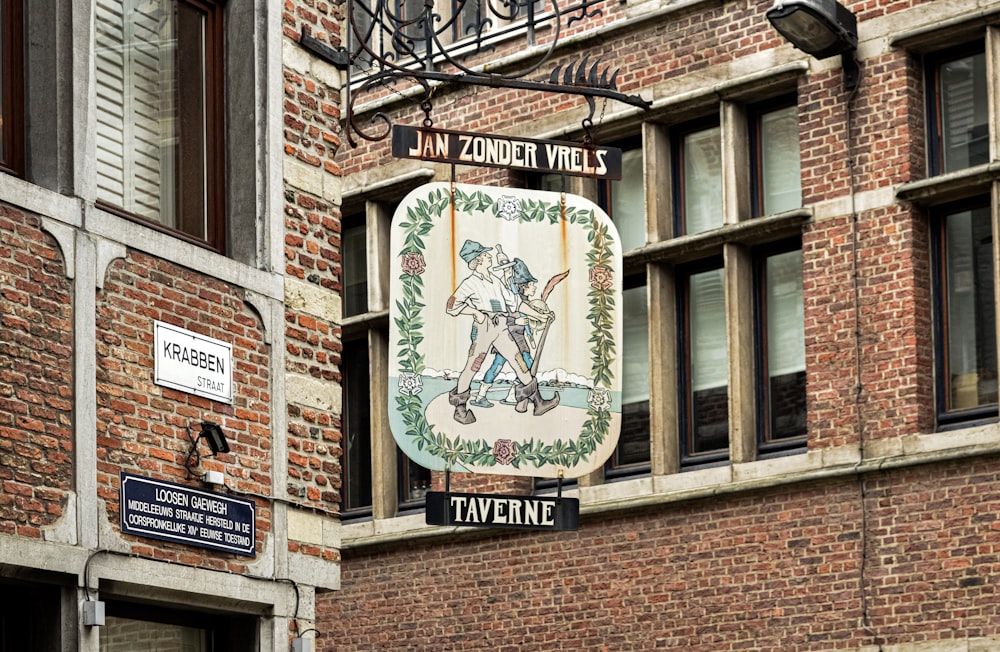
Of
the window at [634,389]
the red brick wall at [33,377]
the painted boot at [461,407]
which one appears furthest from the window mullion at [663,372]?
the red brick wall at [33,377]

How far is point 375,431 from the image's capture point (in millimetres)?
19078

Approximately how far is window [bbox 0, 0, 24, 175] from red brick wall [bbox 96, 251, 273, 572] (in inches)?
30.4

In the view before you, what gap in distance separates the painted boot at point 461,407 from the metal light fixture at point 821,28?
5401 millimetres

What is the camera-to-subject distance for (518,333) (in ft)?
37.1

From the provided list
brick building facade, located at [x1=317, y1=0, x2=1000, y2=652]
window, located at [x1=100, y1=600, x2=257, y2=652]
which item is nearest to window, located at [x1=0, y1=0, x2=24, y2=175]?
window, located at [x1=100, y1=600, x2=257, y2=652]

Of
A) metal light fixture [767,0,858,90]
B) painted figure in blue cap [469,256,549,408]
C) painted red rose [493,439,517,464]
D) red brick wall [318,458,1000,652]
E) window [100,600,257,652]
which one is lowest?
window [100,600,257,652]

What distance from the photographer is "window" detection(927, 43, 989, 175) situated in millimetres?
15758

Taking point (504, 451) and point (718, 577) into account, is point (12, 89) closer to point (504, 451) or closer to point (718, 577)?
point (504, 451)

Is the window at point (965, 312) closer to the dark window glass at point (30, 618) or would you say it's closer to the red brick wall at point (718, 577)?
the red brick wall at point (718, 577)

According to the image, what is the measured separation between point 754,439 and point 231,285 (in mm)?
6340

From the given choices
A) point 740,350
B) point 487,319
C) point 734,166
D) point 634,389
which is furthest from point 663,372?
point 487,319

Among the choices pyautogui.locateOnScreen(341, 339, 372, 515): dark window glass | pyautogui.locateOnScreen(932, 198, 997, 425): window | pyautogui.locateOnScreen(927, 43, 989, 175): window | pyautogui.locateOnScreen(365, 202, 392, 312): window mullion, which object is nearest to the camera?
pyautogui.locateOnScreen(932, 198, 997, 425): window

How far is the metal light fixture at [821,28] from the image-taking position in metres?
15.4

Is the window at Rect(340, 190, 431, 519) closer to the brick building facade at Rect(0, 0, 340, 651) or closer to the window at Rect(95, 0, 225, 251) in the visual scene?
the brick building facade at Rect(0, 0, 340, 651)
